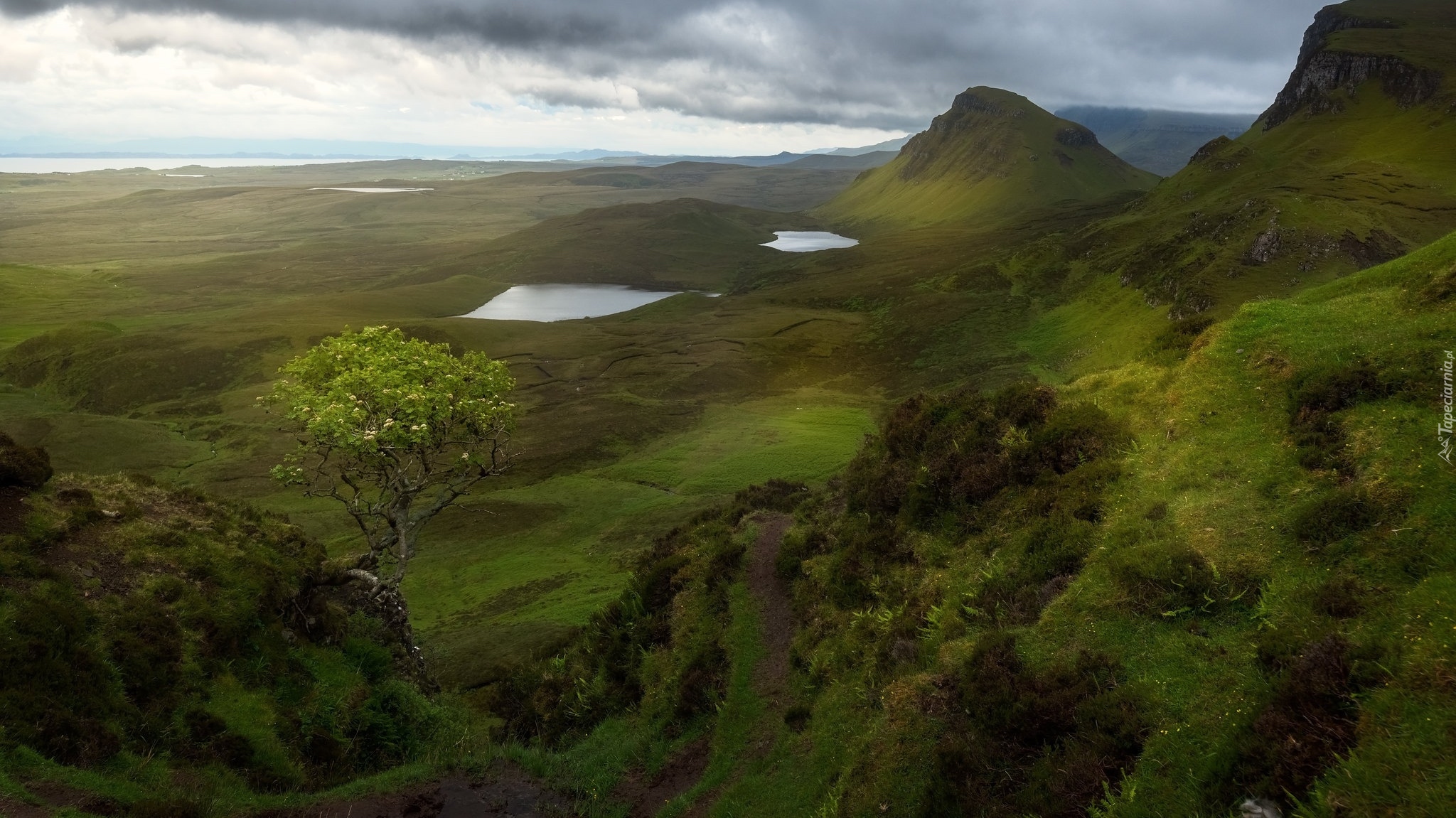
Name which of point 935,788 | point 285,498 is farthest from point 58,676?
point 285,498

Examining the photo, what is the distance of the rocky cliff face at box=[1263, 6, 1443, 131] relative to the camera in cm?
14938

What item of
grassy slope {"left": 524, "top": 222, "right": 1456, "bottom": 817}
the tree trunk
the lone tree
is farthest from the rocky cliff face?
the tree trunk

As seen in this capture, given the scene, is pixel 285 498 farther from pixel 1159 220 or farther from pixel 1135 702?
pixel 1159 220

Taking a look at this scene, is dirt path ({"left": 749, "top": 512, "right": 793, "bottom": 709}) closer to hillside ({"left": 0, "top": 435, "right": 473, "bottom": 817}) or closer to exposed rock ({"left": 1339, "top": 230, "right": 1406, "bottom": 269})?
hillside ({"left": 0, "top": 435, "right": 473, "bottom": 817})

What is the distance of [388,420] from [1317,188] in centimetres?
14214

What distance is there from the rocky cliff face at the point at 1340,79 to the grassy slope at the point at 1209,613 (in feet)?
608

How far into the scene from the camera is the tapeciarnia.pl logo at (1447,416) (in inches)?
549

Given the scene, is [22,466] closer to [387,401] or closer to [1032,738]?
[387,401]

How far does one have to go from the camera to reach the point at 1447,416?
14.6 metres

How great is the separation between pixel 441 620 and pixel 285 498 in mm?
37665

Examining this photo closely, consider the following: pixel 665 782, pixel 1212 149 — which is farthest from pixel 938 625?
pixel 1212 149

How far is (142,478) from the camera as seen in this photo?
26469 millimetres

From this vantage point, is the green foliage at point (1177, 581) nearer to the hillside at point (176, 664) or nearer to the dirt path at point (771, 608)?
the dirt path at point (771, 608)

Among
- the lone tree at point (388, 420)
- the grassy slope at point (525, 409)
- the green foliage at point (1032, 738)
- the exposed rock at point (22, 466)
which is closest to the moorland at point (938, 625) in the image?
the green foliage at point (1032, 738)
